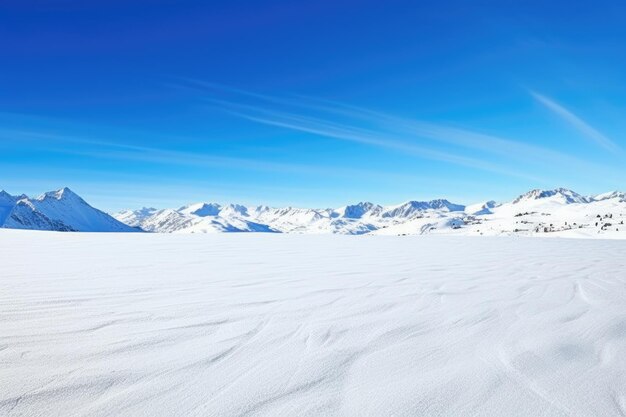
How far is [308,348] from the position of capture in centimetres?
288

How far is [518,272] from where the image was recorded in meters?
7.11

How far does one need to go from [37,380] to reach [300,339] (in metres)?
1.80

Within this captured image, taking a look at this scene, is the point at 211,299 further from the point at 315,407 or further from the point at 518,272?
the point at 518,272

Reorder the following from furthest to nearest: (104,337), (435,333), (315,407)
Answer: (435,333), (104,337), (315,407)

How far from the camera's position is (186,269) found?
7.18 m

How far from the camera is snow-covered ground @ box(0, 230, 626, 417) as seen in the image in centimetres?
206

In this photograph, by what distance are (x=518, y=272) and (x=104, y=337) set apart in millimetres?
7045

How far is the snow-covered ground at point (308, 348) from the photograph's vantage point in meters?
2.06

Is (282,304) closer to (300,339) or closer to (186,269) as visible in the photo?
(300,339)

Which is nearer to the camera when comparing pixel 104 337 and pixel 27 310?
pixel 104 337

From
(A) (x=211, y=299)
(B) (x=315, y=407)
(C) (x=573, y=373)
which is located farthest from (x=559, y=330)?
(A) (x=211, y=299)

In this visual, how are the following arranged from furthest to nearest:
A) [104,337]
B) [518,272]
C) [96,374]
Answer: [518,272] → [104,337] → [96,374]

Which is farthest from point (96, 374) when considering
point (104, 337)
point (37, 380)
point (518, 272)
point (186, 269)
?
point (518, 272)

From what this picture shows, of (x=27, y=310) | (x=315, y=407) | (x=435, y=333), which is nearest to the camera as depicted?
(x=315, y=407)
